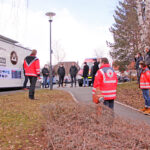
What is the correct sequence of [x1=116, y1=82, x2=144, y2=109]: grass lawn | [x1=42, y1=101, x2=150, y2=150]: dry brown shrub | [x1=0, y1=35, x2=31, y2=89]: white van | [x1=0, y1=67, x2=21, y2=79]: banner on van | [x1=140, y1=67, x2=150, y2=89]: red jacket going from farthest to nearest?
[x1=0, y1=35, x2=31, y2=89]: white van, [x1=0, y1=67, x2=21, y2=79]: banner on van, [x1=116, y1=82, x2=144, y2=109]: grass lawn, [x1=140, y1=67, x2=150, y2=89]: red jacket, [x1=42, y1=101, x2=150, y2=150]: dry brown shrub

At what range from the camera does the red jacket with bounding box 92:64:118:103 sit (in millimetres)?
5383

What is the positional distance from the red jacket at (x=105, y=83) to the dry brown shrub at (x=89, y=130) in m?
0.85

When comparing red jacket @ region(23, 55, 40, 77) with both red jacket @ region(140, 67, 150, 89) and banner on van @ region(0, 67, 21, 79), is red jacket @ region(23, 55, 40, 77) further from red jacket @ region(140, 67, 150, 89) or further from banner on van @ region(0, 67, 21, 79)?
banner on van @ region(0, 67, 21, 79)

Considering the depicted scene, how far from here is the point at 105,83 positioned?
5.39 metres

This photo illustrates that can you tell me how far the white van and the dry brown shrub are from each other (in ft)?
31.2

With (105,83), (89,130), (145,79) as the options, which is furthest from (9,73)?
(89,130)

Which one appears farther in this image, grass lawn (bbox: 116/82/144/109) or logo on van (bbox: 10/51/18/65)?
logo on van (bbox: 10/51/18/65)

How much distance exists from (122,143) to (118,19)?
3953cm

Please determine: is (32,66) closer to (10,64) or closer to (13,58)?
(10,64)

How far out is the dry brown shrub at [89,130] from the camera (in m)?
3.24

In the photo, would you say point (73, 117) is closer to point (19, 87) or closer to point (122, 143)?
point (122, 143)

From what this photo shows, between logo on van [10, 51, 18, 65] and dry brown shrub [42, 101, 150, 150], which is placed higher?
logo on van [10, 51, 18, 65]

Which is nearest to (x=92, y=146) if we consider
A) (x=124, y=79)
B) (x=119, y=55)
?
(x=119, y=55)

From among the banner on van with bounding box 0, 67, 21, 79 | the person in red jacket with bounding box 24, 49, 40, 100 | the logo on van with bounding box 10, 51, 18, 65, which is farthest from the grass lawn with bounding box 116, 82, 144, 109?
the logo on van with bounding box 10, 51, 18, 65
